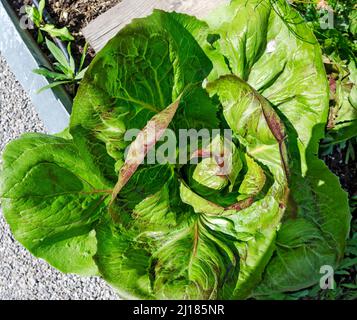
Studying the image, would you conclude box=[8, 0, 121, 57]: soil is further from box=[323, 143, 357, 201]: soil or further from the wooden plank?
box=[323, 143, 357, 201]: soil

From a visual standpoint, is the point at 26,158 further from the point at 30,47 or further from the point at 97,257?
the point at 30,47

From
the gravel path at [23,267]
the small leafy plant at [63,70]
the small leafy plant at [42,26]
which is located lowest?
the gravel path at [23,267]

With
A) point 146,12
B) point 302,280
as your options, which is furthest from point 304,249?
point 146,12

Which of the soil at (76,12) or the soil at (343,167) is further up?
the soil at (76,12)

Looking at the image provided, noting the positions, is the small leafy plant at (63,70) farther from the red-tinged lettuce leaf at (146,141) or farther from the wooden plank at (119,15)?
the red-tinged lettuce leaf at (146,141)

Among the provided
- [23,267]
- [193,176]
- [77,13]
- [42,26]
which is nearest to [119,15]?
[77,13]

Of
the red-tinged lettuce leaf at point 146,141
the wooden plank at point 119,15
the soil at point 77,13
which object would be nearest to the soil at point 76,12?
the soil at point 77,13

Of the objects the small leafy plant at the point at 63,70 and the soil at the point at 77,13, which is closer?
the small leafy plant at the point at 63,70
